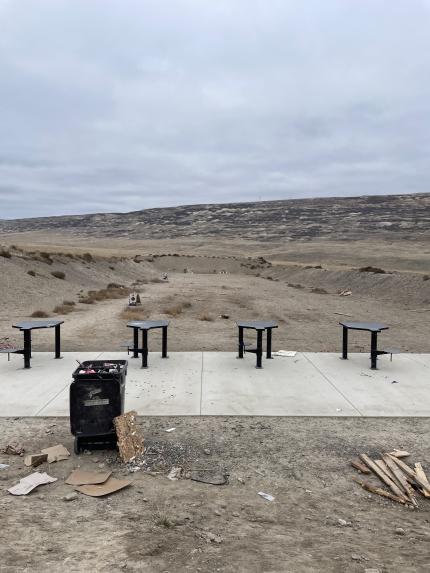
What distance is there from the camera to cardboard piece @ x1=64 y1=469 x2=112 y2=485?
193 inches

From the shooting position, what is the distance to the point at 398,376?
9172mm

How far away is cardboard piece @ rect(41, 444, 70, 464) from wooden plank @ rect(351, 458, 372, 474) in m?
3.12

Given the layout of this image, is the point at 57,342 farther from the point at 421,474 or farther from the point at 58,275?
the point at 58,275

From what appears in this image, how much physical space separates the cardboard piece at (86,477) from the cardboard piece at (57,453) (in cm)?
36

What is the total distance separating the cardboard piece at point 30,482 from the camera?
4.72 meters

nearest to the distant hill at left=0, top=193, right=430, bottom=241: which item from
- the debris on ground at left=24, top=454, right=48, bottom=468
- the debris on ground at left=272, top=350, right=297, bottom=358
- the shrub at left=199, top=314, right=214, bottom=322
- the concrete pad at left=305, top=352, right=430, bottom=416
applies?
the shrub at left=199, top=314, right=214, bottom=322

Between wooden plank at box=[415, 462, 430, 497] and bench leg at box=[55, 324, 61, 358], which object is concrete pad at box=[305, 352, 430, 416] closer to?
wooden plank at box=[415, 462, 430, 497]

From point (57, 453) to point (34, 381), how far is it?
328 centimetres

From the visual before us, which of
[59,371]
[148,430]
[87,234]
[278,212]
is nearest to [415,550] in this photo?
[148,430]

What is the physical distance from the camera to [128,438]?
18.2 ft

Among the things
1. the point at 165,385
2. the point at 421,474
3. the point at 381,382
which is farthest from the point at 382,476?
the point at 165,385

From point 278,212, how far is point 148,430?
159408mm

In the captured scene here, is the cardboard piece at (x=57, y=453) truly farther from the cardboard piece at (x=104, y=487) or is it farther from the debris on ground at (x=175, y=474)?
the debris on ground at (x=175, y=474)

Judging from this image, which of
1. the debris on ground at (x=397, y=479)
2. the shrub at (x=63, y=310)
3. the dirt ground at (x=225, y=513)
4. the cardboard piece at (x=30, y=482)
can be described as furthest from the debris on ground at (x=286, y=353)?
the shrub at (x=63, y=310)
